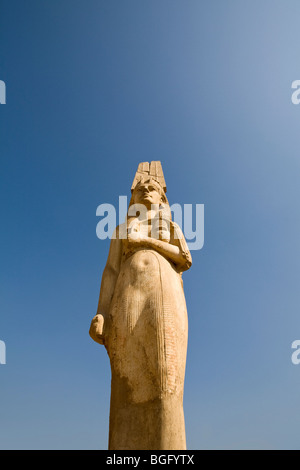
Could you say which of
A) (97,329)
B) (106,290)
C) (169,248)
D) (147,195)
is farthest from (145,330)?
(147,195)

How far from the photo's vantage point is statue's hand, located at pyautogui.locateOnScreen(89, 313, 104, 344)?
452cm

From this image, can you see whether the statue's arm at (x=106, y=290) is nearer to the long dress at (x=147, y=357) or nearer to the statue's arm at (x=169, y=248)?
the long dress at (x=147, y=357)

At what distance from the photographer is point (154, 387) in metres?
3.90

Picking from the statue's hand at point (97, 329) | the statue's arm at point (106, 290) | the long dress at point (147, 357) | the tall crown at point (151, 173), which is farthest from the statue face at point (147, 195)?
the statue's hand at point (97, 329)

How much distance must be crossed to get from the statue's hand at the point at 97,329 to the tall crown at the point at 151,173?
2643mm

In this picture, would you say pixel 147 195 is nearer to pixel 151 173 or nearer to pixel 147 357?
pixel 151 173

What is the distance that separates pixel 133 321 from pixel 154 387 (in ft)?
2.63

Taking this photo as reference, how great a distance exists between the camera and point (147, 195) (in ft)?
19.6

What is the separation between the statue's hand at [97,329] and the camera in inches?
178

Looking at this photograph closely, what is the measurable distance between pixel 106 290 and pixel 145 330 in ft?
3.66

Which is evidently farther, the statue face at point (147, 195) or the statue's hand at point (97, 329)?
the statue face at point (147, 195)

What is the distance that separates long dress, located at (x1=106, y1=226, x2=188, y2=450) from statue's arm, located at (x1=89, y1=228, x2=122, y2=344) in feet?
0.43

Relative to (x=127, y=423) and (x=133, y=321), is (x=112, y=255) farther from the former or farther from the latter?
(x=127, y=423)

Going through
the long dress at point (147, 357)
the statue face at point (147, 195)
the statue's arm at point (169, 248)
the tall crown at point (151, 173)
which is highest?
the tall crown at point (151, 173)
